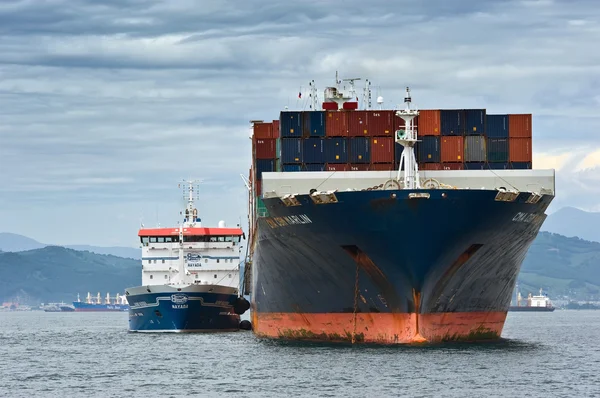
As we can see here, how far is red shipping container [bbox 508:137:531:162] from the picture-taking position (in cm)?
5709

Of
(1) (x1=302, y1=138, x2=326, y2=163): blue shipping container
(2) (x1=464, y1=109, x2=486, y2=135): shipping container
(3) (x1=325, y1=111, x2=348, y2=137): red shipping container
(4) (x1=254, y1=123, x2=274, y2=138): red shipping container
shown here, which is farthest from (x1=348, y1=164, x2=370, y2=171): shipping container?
(4) (x1=254, y1=123, x2=274, y2=138): red shipping container

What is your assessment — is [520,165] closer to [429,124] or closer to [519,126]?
[519,126]

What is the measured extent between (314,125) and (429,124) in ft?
18.4

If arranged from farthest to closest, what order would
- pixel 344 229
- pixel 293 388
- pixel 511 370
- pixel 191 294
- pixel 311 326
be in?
1. pixel 191 294
2. pixel 311 326
3. pixel 344 229
4. pixel 511 370
5. pixel 293 388

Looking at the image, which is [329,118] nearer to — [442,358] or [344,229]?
[344,229]

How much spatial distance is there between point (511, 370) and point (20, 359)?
A: 24449 mm

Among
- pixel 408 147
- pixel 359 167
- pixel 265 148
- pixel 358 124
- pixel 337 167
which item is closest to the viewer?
pixel 408 147

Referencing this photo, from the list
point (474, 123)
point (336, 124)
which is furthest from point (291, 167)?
point (474, 123)

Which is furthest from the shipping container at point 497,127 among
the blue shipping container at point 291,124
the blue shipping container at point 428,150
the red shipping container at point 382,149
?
the blue shipping container at point 291,124

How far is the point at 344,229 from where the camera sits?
50.0 m

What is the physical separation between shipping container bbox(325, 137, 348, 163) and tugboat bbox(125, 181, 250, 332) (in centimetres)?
1811

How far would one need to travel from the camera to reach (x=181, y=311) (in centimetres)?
7169

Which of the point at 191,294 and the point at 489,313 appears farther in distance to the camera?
the point at 191,294

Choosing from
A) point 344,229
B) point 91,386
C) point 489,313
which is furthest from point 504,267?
point 91,386
